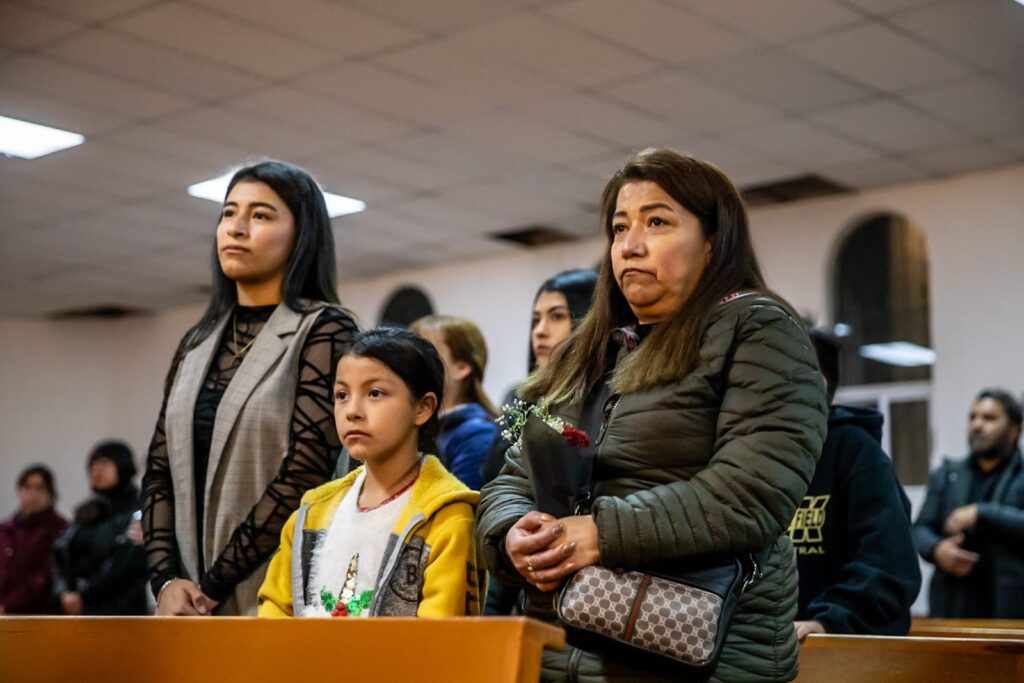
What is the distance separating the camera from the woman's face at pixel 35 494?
8.30 m

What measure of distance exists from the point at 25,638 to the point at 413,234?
26.1ft

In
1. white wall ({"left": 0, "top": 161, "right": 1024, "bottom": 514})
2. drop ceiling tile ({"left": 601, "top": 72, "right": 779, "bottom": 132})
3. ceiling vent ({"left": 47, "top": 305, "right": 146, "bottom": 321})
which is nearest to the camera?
drop ceiling tile ({"left": 601, "top": 72, "right": 779, "bottom": 132})

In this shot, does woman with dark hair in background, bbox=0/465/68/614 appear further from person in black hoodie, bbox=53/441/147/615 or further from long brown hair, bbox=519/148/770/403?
long brown hair, bbox=519/148/770/403

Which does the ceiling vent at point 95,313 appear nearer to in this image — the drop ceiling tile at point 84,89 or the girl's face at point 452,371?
the drop ceiling tile at point 84,89

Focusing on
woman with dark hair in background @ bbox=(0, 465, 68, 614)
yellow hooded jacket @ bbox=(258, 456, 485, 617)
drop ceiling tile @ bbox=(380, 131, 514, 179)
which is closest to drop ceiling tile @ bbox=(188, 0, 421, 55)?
drop ceiling tile @ bbox=(380, 131, 514, 179)

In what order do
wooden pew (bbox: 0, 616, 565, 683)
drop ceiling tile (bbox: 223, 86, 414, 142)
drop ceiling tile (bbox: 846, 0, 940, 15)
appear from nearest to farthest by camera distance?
wooden pew (bbox: 0, 616, 565, 683)
drop ceiling tile (bbox: 846, 0, 940, 15)
drop ceiling tile (bbox: 223, 86, 414, 142)

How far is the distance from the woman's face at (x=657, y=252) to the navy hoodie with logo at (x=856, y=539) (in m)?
0.98

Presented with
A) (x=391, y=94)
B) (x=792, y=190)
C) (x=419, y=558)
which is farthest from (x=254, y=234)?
(x=792, y=190)

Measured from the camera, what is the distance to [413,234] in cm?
991

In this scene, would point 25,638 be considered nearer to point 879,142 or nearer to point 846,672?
point 846,672

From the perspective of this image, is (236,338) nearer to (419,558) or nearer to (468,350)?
(419,558)

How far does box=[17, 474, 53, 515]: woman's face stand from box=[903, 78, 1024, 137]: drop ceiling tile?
559cm

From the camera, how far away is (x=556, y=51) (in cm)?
617

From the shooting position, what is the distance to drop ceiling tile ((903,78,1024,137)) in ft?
22.0
